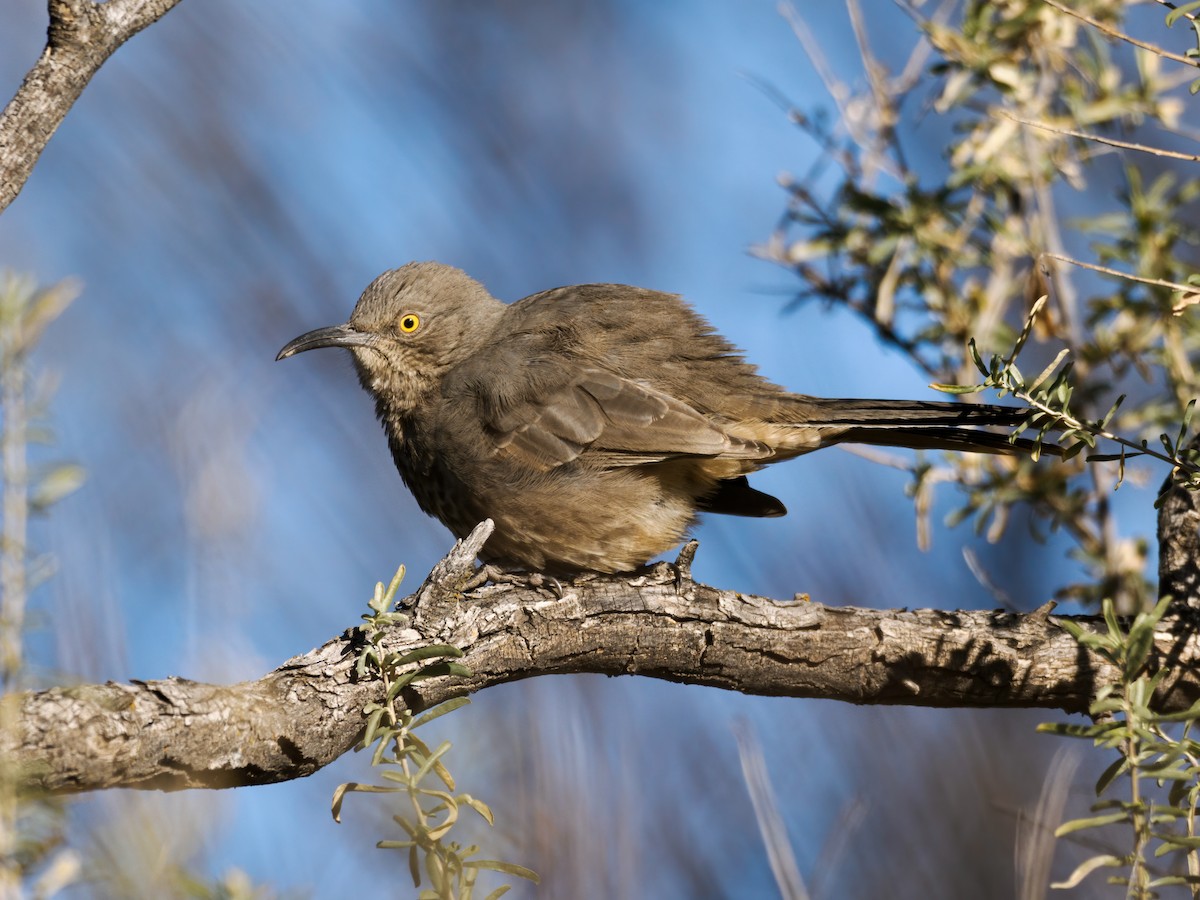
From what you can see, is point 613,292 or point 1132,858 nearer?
point 1132,858

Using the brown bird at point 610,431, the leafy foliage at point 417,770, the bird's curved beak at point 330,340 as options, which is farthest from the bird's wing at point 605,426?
the leafy foliage at point 417,770

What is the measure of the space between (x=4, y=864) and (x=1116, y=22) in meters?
4.14

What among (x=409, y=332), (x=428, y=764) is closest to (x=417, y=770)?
(x=428, y=764)

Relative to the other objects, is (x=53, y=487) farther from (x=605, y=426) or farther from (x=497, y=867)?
(x=605, y=426)

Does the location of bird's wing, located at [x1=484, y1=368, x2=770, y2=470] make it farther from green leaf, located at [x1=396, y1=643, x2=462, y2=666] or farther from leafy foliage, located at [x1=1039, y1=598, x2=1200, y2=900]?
leafy foliage, located at [x1=1039, y1=598, x2=1200, y2=900]

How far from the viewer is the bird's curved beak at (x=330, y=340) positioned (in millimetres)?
4922

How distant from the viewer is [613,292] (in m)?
4.63

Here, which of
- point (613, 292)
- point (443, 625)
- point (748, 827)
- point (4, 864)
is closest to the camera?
point (4, 864)

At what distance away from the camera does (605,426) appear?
164 inches

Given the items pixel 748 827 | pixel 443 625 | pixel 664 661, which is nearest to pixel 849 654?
pixel 664 661

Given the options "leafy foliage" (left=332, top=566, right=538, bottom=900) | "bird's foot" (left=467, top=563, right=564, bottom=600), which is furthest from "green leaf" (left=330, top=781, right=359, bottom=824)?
"bird's foot" (left=467, top=563, right=564, bottom=600)

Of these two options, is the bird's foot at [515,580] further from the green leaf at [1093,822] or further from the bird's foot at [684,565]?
the green leaf at [1093,822]

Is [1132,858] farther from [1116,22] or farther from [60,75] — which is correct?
[1116,22]

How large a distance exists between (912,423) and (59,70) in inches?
104
